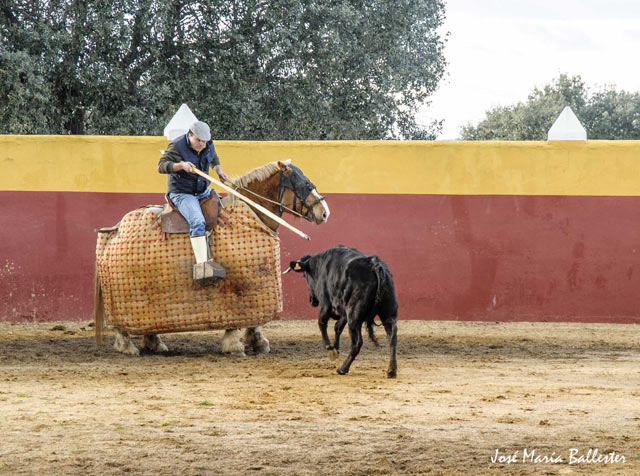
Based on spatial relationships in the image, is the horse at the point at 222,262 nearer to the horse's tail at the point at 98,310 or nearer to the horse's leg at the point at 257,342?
the horse's tail at the point at 98,310

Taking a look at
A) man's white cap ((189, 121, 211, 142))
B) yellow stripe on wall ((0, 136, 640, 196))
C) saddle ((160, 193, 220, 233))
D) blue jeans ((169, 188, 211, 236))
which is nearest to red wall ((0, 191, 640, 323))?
yellow stripe on wall ((0, 136, 640, 196))

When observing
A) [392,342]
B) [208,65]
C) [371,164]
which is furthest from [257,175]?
[208,65]

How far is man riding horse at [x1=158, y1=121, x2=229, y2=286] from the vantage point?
27.0 ft

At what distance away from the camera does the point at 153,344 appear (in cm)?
912

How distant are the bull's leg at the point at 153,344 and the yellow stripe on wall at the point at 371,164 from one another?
2929 millimetres

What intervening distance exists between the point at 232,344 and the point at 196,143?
1995 millimetres

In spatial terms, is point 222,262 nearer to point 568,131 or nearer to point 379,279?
point 379,279

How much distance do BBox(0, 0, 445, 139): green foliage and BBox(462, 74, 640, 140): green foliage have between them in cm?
1953

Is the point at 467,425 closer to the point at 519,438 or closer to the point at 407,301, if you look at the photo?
the point at 519,438

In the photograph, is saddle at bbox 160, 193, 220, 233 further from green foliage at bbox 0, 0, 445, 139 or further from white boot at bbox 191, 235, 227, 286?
green foliage at bbox 0, 0, 445, 139

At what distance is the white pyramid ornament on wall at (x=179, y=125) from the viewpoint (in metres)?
11.5

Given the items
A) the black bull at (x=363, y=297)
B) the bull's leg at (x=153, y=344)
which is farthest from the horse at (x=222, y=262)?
the black bull at (x=363, y=297)

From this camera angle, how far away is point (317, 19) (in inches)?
711

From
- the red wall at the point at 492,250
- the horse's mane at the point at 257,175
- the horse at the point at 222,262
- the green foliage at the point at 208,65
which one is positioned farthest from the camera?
the green foliage at the point at 208,65
